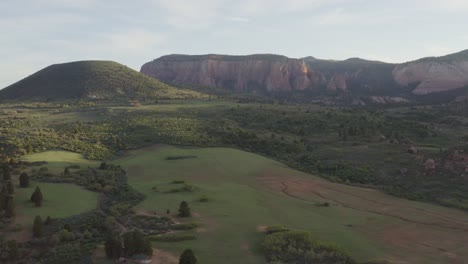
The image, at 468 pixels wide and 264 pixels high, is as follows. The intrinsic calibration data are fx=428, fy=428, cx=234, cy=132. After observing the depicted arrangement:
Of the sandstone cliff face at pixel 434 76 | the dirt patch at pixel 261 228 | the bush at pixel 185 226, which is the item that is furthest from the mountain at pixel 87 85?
the dirt patch at pixel 261 228

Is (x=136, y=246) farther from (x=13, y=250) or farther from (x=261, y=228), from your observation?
(x=261, y=228)

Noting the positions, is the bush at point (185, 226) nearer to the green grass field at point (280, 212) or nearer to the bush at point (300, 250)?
the green grass field at point (280, 212)

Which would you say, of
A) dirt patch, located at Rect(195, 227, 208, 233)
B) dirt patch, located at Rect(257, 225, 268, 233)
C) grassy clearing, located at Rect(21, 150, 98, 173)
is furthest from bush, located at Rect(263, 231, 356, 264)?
grassy clearing, located at Rect(21, 150, 98, 173)

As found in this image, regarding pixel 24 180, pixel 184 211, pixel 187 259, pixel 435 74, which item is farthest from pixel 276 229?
pixel 435 74

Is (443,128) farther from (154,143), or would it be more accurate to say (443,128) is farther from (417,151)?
(154,143)

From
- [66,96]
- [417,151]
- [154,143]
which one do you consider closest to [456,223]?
[417,151]

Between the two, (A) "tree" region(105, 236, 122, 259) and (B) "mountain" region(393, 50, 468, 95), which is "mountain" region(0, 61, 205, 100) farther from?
(A) "tree" region(105, 236, 122, 259)
